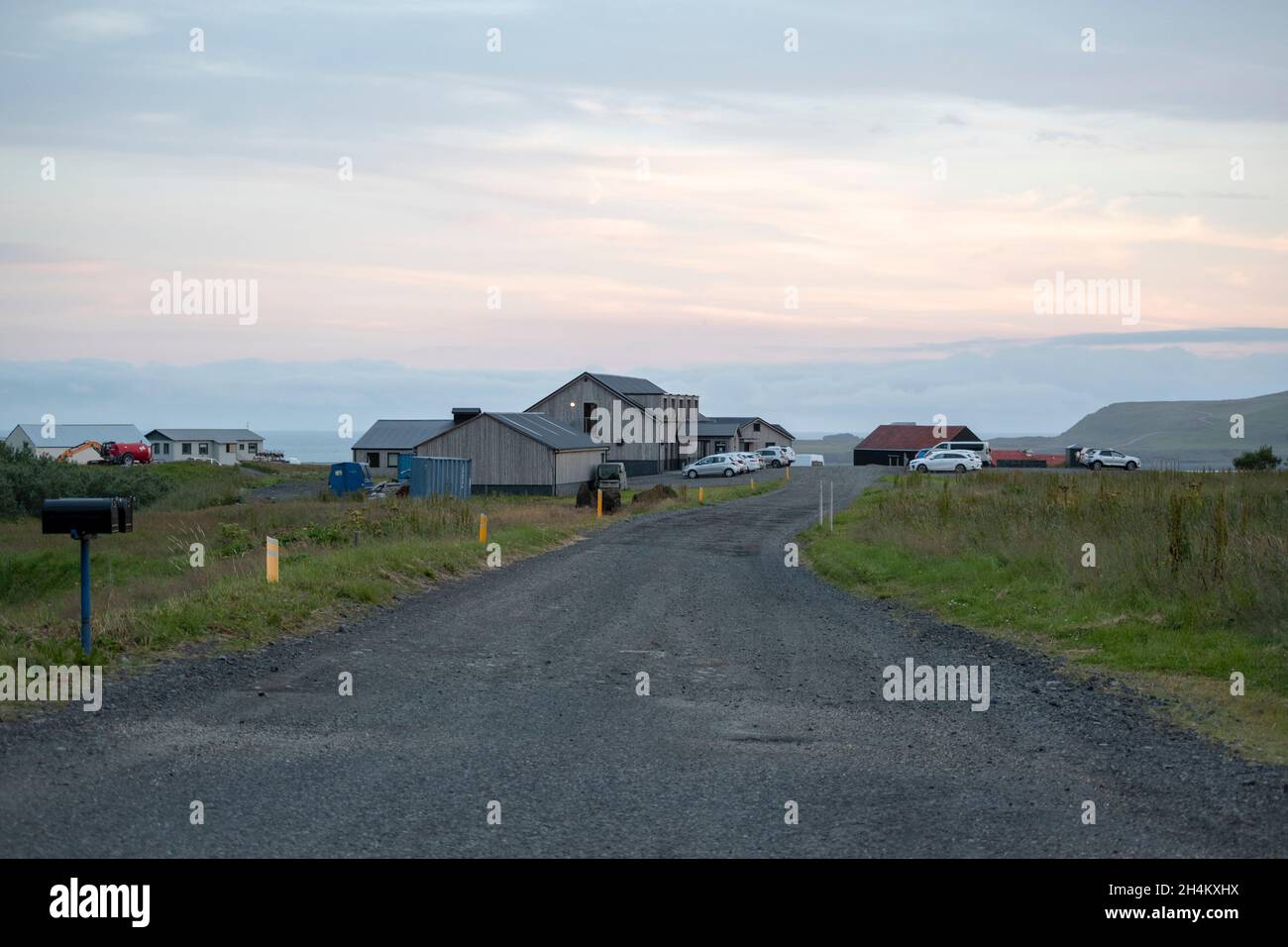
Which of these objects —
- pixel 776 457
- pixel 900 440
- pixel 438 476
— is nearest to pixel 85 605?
pixel 438 476

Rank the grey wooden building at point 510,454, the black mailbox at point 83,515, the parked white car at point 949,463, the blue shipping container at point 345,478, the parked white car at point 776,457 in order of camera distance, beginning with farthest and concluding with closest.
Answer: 1. the parked white car at point 776,457
2. the parked white car at point 949,463
3. the grey wooden building at point 510,454
4. the blue shipping container at point 345,478
5. the black mailbox at point 83,515

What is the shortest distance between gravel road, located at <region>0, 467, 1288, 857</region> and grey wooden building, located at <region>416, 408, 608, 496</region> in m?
51.2

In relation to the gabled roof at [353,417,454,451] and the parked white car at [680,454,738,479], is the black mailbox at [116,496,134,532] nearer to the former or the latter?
the parked white car at [680,454,738,479]

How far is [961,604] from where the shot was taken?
53.3 feet

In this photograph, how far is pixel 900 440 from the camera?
367 ft

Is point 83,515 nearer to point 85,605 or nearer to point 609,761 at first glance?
point 85,605

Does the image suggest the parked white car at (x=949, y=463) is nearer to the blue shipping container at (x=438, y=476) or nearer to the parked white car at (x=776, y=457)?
the parked white car at (x=776, y=457)

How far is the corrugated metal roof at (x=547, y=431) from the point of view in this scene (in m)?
65.2

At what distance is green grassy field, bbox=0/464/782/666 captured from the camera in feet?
39.2

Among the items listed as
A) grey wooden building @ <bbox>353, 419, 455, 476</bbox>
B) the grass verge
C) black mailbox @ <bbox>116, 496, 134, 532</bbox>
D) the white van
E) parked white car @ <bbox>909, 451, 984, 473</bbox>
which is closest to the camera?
black mailbox @ <bbox>116, 496, 134, 532</bbox>

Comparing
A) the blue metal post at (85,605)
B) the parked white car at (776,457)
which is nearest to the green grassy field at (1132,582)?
the blue metal post at (85,605)

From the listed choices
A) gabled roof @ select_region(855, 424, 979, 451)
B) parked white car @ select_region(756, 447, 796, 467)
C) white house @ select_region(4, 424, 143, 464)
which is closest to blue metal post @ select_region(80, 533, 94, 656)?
parked white car @ select_region(756, 447, 796, 467)

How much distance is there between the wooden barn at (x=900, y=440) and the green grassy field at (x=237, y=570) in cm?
6298

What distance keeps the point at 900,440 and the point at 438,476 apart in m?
69.0
